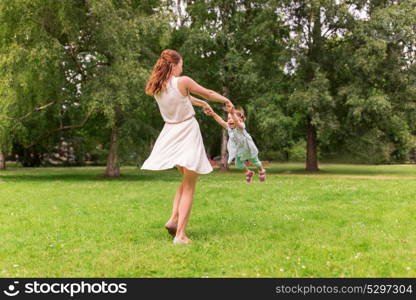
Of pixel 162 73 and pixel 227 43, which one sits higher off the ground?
pixel 227 43

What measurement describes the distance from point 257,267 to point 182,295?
1.26m

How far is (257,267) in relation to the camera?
5.76 metres

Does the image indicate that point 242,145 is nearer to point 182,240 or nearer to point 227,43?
point 182,240

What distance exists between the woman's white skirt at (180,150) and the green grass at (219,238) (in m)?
1.21

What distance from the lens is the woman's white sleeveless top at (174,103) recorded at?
725cm

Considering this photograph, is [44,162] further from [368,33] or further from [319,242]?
[319,242]

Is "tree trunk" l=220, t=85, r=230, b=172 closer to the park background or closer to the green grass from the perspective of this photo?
the park background

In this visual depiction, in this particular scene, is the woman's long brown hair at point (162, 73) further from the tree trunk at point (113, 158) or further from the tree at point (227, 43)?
the tree at point (227, 43)

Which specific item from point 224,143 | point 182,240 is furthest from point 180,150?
point 224,143

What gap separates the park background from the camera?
661 centimetres

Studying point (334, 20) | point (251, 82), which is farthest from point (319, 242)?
point (334, 20)

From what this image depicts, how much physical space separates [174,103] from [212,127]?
2970 centimetres

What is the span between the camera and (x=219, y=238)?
762 centimetres

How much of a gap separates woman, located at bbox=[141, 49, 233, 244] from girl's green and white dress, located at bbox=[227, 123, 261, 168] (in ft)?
4.76
